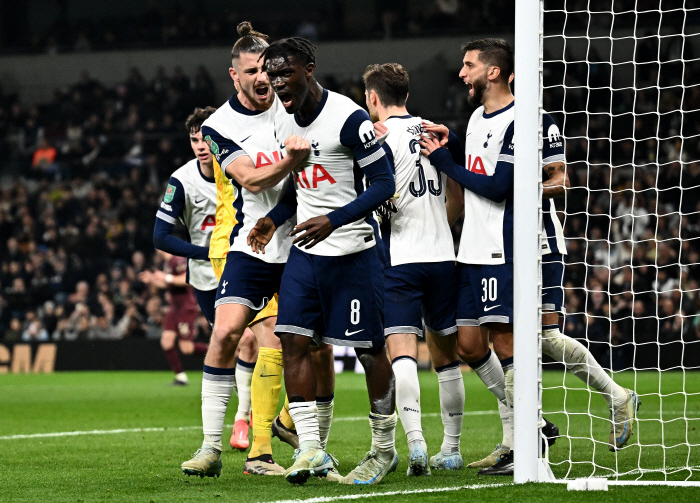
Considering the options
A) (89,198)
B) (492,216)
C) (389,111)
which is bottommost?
(492,216)

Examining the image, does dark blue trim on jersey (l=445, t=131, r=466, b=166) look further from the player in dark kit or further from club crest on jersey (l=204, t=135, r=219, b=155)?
the player in dark kit

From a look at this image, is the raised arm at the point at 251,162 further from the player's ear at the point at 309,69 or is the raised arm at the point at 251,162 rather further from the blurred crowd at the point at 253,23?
the blurred crowd at the point at 253,23

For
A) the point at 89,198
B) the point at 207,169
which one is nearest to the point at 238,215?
the point at 207,169

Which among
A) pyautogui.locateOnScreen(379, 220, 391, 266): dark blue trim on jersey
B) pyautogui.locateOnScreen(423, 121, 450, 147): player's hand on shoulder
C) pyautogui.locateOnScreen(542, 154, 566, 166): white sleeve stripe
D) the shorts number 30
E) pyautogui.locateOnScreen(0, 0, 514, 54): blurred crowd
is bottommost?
the shorts number 30

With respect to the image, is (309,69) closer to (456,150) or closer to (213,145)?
(213,145)

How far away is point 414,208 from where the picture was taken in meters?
5.41

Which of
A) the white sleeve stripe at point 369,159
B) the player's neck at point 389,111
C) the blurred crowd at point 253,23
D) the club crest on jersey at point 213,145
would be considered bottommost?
the white sleeve stripe at point 369,159

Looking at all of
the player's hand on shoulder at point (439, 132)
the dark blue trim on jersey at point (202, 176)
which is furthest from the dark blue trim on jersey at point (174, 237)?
the player's hand on shoulder at point (439, 132)

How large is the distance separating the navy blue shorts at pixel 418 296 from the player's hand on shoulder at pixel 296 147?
3.64ft

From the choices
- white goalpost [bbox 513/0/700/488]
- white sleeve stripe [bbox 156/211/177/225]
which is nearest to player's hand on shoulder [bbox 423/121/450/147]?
white goalpost [bbox 513/0/700/488]

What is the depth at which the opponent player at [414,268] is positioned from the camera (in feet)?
17.2

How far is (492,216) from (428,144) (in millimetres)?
556

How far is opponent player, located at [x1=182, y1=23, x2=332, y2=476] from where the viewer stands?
4762mm

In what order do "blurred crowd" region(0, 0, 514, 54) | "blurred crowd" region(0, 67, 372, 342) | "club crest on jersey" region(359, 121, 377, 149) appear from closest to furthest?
"club crest on jersey" region(359, 121, 377, 149)
"blurred crowd" region(0, 67, 372, 342)
"blurred crowd" region(0, 0, 514, 54)
